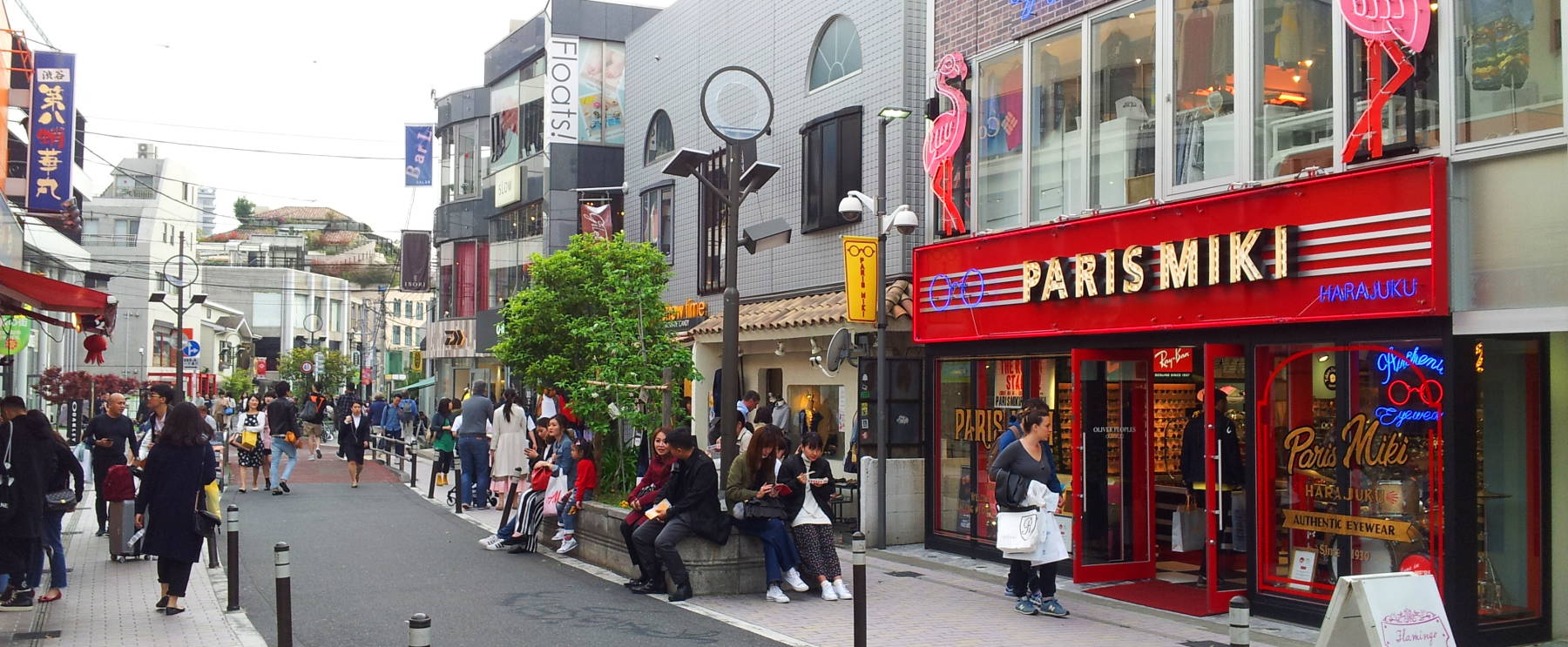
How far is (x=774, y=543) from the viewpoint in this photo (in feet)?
36.8

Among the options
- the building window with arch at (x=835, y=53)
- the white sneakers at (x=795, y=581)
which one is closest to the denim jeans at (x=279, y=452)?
the building window with arch at (x=835, y=53)

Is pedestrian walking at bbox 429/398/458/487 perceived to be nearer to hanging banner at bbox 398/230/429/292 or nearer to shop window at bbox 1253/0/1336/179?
shop window at bbox 1253/0/1336/179

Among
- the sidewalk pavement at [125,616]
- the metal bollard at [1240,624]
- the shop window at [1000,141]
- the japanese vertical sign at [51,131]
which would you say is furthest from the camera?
the japanese vertical sign at [51,131]

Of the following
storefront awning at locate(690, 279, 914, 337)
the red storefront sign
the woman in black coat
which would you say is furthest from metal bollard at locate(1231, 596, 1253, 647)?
storefront awning at locate(690, 279, 914, 337)

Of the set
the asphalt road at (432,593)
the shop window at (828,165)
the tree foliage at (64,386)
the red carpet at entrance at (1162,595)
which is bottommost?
the red carpet at entrance at (1162,595)

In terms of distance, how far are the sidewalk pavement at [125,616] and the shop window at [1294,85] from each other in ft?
28.8

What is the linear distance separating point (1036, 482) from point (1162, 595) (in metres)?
2.15

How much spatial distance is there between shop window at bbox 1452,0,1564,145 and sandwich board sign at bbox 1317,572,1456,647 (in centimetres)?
350

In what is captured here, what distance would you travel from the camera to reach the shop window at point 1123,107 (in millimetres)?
11766

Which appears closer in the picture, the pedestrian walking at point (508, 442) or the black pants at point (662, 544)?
the black pants at point (662, 544)

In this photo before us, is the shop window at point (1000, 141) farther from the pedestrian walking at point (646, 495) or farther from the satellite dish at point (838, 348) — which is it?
the pedestrian walking at point (646, 495)

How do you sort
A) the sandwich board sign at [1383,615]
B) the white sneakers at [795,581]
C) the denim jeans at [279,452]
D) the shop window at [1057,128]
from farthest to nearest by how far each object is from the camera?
the denim jeans at [279,452] < the shop window at [1057,128] < the white sneakers at [795,581] < the sandwich board sign at [1383,615]

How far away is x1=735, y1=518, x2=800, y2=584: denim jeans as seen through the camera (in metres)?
11.1

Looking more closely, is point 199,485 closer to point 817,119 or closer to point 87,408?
point 817,119
